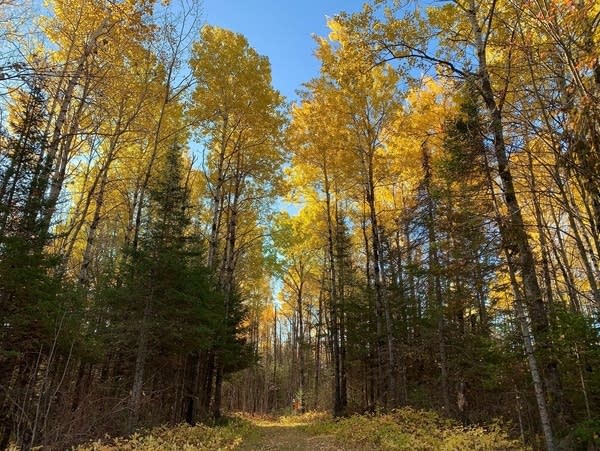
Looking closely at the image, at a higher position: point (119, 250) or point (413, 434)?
point (119, 250)

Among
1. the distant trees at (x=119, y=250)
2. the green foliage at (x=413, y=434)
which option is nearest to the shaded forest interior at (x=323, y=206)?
the distant trees at (x=119, y=250)

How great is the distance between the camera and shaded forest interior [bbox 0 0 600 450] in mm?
6113

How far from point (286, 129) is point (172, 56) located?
4.82 m

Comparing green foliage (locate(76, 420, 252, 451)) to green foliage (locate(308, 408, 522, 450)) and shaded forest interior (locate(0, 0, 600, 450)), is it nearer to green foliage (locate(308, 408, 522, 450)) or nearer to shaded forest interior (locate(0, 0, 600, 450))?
shaded forest interior (locate(0, 0, 600, 450))

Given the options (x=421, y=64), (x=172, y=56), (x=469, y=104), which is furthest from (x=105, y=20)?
(x=469, y=104)

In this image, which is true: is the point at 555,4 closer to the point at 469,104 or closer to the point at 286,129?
the point at 469,104

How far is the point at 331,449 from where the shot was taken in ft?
29.0

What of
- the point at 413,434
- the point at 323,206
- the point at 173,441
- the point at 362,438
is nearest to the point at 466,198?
the point at 413,434

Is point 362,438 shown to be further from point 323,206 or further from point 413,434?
point 323,206

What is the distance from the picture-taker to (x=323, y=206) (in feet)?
60.6

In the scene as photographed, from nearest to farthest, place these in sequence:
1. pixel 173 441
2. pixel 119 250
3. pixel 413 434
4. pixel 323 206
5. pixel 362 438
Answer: pixel 173 441 → pixel 413 434 → pixel 362 438 → pixel 119 250 → pixel 323 206

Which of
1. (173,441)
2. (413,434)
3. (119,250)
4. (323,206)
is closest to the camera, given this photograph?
(173,441)

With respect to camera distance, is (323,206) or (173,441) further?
(323,206)

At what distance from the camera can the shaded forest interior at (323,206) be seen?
20.1 feet
